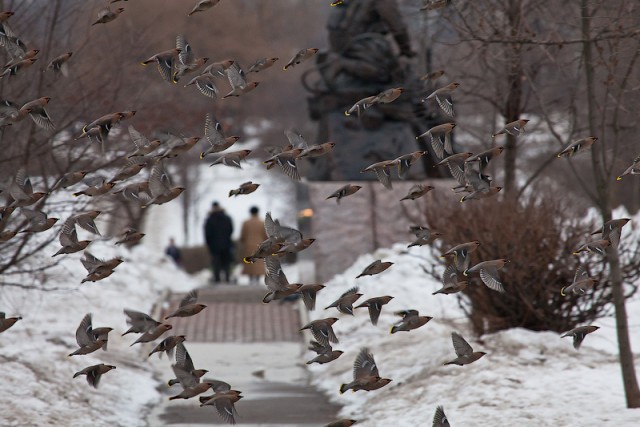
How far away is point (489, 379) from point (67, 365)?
414cm

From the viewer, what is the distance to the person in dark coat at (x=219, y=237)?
24.4 m

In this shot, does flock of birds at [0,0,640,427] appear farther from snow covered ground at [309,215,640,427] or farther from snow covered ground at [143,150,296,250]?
snow covered ground at [143,150,296,250]

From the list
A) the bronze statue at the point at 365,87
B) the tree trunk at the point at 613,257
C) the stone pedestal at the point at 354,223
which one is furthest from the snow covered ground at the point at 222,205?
the tree trunk at the point at 613,257

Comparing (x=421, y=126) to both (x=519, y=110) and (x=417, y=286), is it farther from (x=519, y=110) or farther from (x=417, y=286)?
(x=519, y=110)

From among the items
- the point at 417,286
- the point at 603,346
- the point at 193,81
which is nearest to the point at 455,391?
the point at 603,346

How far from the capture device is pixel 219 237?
24375 millimetres

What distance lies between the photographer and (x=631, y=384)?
9570 mm

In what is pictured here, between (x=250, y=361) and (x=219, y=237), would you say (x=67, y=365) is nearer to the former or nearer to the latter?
(x=250, y=361)

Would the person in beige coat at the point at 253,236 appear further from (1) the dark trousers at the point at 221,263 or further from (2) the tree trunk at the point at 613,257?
(2) the tree trunk at the point at 613,257

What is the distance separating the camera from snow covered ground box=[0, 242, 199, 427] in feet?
34.1

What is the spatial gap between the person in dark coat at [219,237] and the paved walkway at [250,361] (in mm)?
2495

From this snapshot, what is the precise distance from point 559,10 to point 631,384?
5052mm

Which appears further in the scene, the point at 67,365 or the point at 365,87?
the point at 365,87

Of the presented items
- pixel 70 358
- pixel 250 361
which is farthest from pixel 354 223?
pixel 70 358
